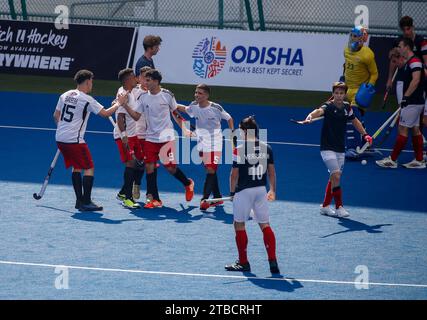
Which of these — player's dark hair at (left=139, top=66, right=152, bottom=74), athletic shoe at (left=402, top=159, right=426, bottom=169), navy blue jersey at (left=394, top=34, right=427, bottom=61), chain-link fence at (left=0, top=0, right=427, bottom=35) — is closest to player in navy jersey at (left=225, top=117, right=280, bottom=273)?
player's dark hair at (left=139, top=66, right=152, bottom=74)

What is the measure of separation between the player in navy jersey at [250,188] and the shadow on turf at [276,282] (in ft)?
0.54

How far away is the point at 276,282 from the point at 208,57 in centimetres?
1256

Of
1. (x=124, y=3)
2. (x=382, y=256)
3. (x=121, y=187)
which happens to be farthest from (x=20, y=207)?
(x=124, y=3)

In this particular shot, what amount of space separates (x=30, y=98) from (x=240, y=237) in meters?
13.0

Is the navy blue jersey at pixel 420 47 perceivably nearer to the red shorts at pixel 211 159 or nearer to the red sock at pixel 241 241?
the red shorts at pixel 211 159

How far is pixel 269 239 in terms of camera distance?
39.7 feet

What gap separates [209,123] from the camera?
15.5 metres

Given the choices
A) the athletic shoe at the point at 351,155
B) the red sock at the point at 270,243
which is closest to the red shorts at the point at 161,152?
the red sock at the point at 270,243

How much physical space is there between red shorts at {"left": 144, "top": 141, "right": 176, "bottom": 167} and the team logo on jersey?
8439 mm

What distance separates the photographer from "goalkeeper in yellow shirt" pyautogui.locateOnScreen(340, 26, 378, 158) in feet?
60.8

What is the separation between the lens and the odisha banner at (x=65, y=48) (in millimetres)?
24406

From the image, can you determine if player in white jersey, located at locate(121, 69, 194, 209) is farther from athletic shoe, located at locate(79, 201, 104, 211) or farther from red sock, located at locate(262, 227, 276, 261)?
red sock, located at locate(262, 227, 276, 261)

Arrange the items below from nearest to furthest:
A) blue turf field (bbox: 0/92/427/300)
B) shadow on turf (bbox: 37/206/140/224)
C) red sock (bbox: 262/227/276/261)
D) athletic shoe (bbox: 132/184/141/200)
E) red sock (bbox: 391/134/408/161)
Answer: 1. blue turf field (bbox: 0/92/427/300)
2. red sock (bbox: 262/227/276/261)
3. shadow on turf (bbox: 37/206/140/224)
4. athletic shoe (bbox: 132/184/141/200)
5. red sock (bbox: 391/134/408/161)

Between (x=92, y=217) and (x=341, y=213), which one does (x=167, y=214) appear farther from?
(x=341, y=213)
